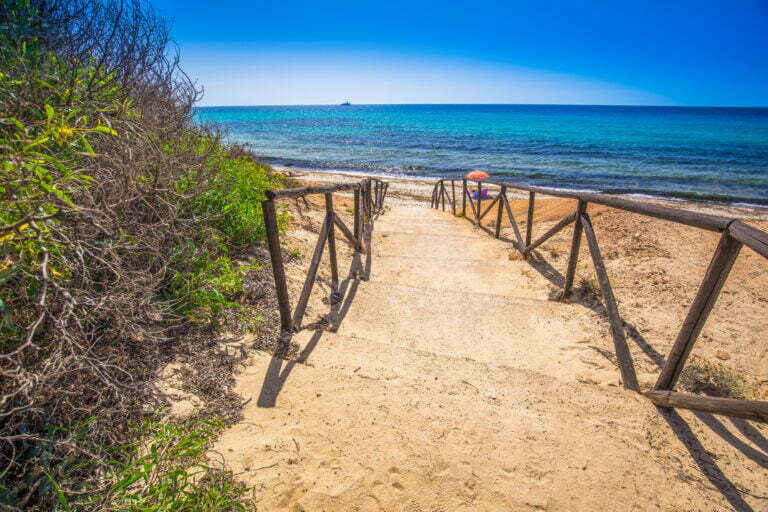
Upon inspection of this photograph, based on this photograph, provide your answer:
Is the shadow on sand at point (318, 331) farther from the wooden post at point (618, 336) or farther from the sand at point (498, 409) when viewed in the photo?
the wooden post at point (618, 336)

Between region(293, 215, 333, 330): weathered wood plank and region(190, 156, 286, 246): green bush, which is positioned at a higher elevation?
region(190, 156, 286, 246): green bush

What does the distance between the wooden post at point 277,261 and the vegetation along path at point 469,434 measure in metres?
0.19

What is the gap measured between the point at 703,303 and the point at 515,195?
14.2 meters

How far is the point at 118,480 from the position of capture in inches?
56.6

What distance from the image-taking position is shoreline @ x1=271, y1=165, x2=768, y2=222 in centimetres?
1177

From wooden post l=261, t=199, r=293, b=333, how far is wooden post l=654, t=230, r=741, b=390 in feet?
8.90

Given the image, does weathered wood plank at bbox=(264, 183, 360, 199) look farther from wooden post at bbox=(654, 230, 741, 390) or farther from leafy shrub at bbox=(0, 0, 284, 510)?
wooden post at bbox=(654, 230, 741, 390)

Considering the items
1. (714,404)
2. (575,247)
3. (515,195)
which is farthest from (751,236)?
(515,195)

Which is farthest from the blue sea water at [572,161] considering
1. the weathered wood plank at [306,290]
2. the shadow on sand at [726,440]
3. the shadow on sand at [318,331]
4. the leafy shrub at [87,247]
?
the shadow on sand at [726,440]

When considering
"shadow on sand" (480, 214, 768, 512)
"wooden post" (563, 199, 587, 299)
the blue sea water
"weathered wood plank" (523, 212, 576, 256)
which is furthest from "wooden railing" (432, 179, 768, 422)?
the blue sea water

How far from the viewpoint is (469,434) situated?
6.23 ft

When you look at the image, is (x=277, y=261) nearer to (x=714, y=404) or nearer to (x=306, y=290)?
(x=306, y=290)

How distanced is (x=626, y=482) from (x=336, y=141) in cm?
A: 3810

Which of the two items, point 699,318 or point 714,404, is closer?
point 714,404
